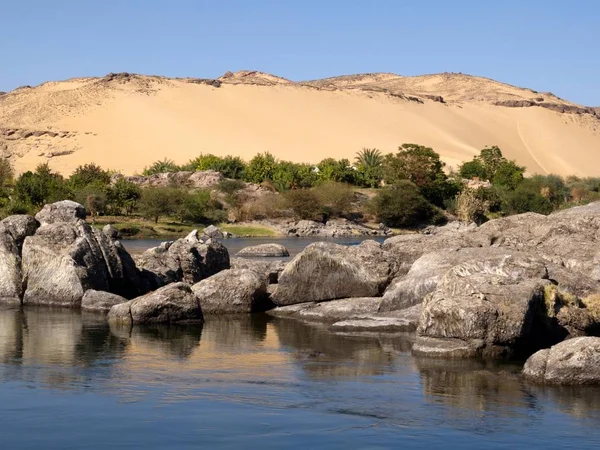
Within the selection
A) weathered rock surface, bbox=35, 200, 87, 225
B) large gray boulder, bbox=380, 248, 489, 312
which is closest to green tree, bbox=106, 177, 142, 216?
weathered rock surface, bbox=35, 200, 87, 225

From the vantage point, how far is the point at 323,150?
404 feet

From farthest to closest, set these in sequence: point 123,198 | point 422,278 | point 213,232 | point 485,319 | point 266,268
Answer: point 123,198 → point 213,232 → point 266,268 → point 422,278 → point 485,319

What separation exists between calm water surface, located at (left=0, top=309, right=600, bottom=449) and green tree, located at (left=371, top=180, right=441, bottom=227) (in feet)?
177

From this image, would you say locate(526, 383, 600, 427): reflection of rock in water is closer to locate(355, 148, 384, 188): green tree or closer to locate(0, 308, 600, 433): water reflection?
locate(0, 308, 600, 433): water reflection

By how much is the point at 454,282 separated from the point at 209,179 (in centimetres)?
6538

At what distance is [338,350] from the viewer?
18.8 meters

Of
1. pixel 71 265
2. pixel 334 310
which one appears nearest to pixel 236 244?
pixel 71 265

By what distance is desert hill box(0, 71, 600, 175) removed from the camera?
11706 centimetres

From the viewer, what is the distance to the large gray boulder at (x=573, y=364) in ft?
49.9

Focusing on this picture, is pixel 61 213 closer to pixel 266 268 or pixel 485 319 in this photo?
pixel 266 268

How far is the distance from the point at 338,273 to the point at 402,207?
166ft

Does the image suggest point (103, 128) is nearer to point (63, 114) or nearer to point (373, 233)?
point (63, 114)

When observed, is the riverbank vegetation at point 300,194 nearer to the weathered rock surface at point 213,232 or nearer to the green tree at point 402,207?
the green tree at point 402,207

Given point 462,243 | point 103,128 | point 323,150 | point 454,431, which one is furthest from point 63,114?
point 454,431
